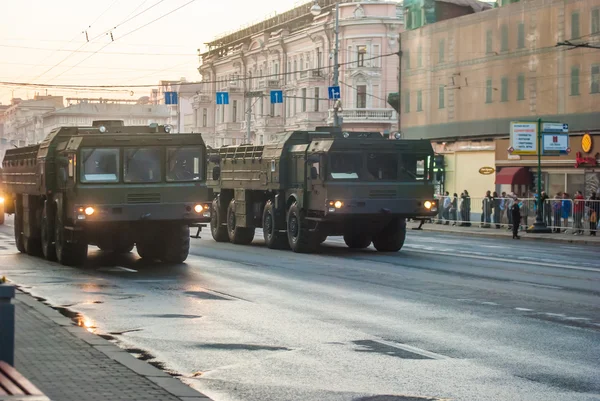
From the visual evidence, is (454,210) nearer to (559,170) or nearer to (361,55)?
(559,170)

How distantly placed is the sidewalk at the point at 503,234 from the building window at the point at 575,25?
33.8 ft

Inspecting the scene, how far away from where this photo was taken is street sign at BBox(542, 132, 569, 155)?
48.3 meters

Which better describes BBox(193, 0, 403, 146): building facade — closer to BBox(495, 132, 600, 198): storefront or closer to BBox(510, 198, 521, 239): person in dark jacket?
BBox(495, 132, 600, 198): storefront

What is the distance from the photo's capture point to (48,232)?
25719mm

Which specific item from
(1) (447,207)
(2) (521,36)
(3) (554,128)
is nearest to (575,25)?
(2) (521,36)

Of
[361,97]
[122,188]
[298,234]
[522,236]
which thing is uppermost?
[361,97]

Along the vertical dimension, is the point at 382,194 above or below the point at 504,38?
below

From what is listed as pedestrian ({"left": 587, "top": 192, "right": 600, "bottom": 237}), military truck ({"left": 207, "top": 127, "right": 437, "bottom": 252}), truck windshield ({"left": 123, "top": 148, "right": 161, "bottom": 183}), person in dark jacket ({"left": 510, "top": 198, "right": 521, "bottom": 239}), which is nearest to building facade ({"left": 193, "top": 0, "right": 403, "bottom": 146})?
person in dark jacket ({"left": 510, "top": 198, "right": 521, "bottom": 239})

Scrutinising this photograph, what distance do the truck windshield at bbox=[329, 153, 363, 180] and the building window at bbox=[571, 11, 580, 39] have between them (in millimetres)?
28321

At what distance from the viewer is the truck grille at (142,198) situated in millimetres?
23641

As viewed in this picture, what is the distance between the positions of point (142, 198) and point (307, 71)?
209 ft

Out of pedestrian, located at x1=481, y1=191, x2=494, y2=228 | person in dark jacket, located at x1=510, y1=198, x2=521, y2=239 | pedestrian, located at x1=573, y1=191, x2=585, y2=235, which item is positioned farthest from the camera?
pedestrian, located at x1=481, y1=191, x2=494, y2=228

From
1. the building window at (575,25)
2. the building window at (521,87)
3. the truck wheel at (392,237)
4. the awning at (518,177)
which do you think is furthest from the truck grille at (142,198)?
the building window at (521,87)

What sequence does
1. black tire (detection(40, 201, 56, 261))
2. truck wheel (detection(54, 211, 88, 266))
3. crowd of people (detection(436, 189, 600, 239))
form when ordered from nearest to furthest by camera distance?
truck wheel (detection(54, 211, 88, 266))
black tire (detection(40, 201, 56, 261))
crowd of people (detection(436, 189, 600, 239))
